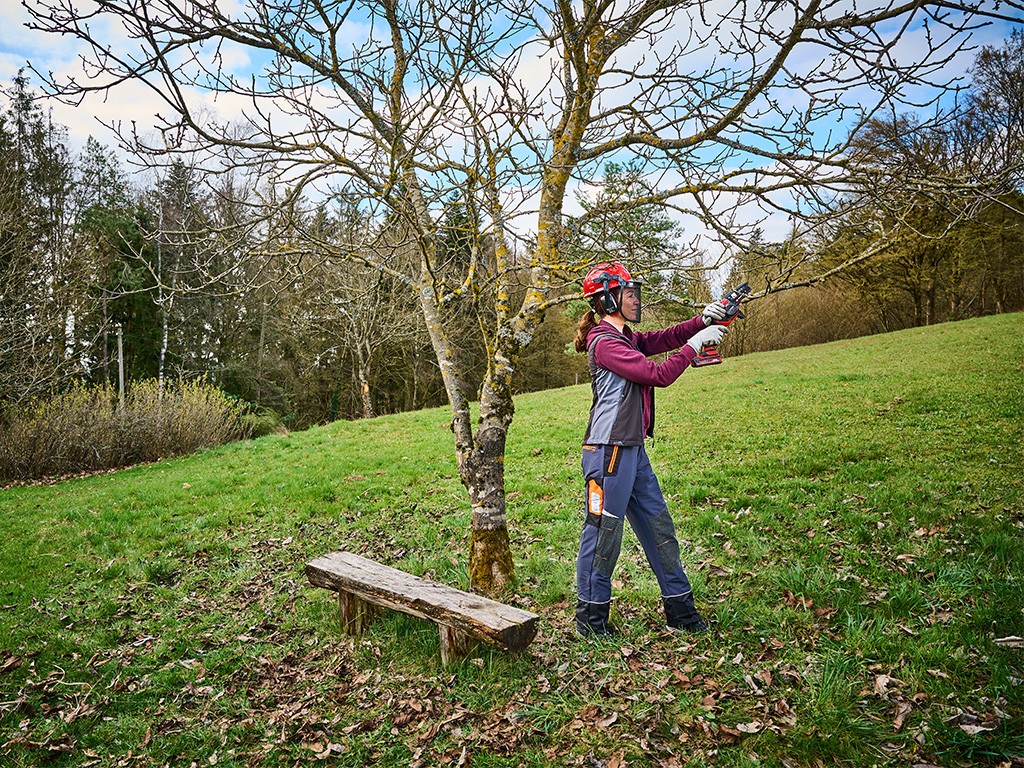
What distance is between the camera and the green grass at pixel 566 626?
330cm

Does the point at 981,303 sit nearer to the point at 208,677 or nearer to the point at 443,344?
the point at 443,344

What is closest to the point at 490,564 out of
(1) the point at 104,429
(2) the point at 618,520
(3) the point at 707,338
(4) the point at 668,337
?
(2) the point at 618,520

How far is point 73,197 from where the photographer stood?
74.5 ft

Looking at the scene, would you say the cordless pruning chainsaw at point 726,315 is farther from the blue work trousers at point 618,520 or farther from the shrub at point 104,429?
the shrub at point 104,429

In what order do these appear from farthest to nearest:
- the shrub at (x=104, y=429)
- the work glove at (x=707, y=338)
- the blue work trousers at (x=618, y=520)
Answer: the shrub at (x=104, y=429), the blue work trousers at (x=618, y=520), the work glove at (x=707, y=338)

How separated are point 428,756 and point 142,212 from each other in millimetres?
24442

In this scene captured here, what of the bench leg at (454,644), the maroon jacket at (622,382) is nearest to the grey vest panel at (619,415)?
the maroon jacket at (622,382)

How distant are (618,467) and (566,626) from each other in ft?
4.78

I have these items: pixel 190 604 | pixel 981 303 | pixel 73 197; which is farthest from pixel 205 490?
pixel 981 303

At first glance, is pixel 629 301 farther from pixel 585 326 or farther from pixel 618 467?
pixel 618 467

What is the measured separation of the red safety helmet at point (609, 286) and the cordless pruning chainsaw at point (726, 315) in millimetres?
567

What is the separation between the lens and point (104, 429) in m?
15.2

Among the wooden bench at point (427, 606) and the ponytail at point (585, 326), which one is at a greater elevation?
the ponytail at point (585, 326)

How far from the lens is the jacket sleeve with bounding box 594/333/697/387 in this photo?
370cm
